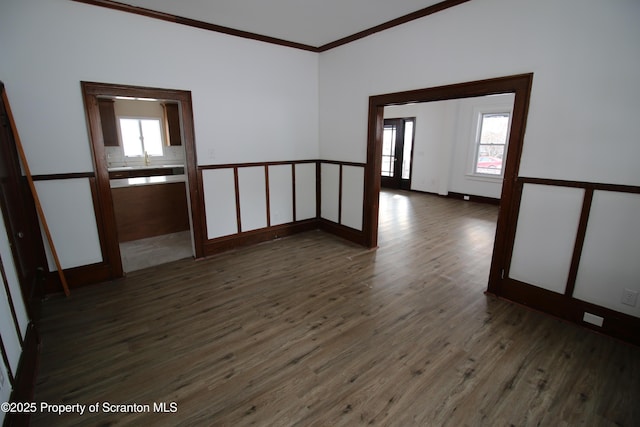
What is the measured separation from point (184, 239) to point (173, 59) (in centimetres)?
263

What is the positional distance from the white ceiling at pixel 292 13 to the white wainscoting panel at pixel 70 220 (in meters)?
2.05

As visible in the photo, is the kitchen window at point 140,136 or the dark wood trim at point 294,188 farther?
the kitchen window at point 140,136

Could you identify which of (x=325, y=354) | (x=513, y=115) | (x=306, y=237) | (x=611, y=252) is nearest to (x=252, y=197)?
(x=306, y=237)

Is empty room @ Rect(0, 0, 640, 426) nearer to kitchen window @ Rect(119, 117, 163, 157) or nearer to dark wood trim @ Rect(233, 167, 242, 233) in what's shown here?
dark wood trim @ Rect(233, 167, 242, 233)

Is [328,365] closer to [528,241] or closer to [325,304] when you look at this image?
[325,304]

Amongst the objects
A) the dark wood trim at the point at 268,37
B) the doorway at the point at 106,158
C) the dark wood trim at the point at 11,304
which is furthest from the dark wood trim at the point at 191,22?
the dark wood trim at the point at 11,304

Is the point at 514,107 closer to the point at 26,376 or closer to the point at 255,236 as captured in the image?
the point at 255,236

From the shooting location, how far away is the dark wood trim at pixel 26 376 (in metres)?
1.61

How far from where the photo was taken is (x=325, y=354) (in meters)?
2.32

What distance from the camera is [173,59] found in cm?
360

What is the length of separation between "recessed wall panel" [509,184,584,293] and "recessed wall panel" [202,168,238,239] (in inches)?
140

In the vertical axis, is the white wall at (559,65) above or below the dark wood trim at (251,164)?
above

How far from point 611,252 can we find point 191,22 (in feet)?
15.9

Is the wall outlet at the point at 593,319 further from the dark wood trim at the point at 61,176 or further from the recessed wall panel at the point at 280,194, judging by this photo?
the dark wood trim at the point at 61,176
